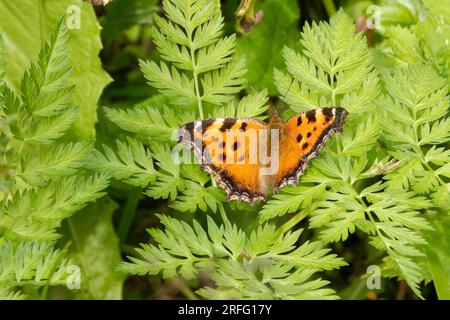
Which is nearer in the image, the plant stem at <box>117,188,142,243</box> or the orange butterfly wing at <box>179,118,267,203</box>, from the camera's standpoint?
the orange butterfly wing at <box>179,118,267,203</box>

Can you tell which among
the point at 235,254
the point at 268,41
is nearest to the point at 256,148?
the point at 235,254

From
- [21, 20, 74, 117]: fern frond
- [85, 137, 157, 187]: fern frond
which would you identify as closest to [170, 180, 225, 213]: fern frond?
[85, 137, 157, 187]: fern frond

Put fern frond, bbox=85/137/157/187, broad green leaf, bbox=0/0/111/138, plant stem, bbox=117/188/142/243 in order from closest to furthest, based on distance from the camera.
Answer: fern frond, bbox=85/137/157/187, broad green leaf, bbox=0/0/111/138, plant stem, bbox=117/188/142/243

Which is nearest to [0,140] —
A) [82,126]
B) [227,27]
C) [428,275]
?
[82,126]

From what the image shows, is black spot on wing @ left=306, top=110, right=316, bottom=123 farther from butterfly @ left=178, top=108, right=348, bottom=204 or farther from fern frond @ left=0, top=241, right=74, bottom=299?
fern frond @ left=0, top=241, right=74, bottom=299

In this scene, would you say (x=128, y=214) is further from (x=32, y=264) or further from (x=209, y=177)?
(x=32, y=264)

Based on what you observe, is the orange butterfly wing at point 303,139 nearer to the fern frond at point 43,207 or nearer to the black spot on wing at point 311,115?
the black spot on wing at point 311,115
